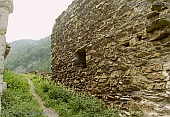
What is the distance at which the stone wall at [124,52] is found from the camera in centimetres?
360

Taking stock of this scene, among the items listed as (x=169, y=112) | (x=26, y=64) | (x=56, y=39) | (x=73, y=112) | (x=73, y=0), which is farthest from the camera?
(x=26, y=64)

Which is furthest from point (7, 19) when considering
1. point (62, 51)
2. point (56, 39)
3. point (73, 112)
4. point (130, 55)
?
point (56, 39)

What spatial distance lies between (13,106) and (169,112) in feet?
11.0

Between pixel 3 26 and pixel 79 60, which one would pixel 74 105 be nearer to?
pixel 79 60

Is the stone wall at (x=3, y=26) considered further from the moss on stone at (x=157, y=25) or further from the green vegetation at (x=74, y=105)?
the green vegetation at (x=74, y=105)

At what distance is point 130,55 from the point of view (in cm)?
423

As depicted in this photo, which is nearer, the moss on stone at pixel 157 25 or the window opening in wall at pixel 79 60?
the moss on stone at pixel 157 25

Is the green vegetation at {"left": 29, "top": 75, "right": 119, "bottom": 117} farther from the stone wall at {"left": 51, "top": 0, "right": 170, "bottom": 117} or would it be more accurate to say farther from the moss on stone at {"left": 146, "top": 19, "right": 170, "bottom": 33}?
the moss on stone at {"left": 146, "top": 19, "right": 170, "bottom": 33}

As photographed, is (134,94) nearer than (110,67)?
Yes

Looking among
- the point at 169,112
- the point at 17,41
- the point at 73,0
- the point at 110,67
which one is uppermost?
the point at 17,41

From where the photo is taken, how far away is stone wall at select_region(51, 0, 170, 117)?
3604 mm

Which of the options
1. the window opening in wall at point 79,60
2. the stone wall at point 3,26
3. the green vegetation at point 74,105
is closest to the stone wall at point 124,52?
the window opening in wall at point 79,60

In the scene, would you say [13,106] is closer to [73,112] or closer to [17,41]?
[73,112]

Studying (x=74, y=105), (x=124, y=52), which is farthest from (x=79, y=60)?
(x=124, y=52)
